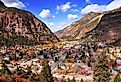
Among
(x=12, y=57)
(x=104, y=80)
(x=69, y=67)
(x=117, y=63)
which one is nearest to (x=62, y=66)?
(x=69, y=67)

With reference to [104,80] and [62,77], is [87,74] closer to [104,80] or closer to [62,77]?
[62,77]

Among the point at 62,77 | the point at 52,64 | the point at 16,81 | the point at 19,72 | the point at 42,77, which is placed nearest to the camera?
the point at 42,77

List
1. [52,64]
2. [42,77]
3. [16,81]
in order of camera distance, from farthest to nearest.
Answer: [52,64] → [16,81] → [42,77]

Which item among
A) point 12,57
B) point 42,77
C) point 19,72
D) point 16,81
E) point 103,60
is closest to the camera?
point 103,60

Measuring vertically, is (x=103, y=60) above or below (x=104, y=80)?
above

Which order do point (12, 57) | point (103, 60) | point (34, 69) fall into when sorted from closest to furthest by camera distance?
point (103, 60), point (34, 69), point (12, 57)

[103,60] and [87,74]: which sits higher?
[103,60]

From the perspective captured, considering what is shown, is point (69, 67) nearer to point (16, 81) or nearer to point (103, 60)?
point (16, 81)

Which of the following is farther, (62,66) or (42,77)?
(62,66)

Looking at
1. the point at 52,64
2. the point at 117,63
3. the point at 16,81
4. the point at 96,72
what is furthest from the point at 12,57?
the point at 96,72
